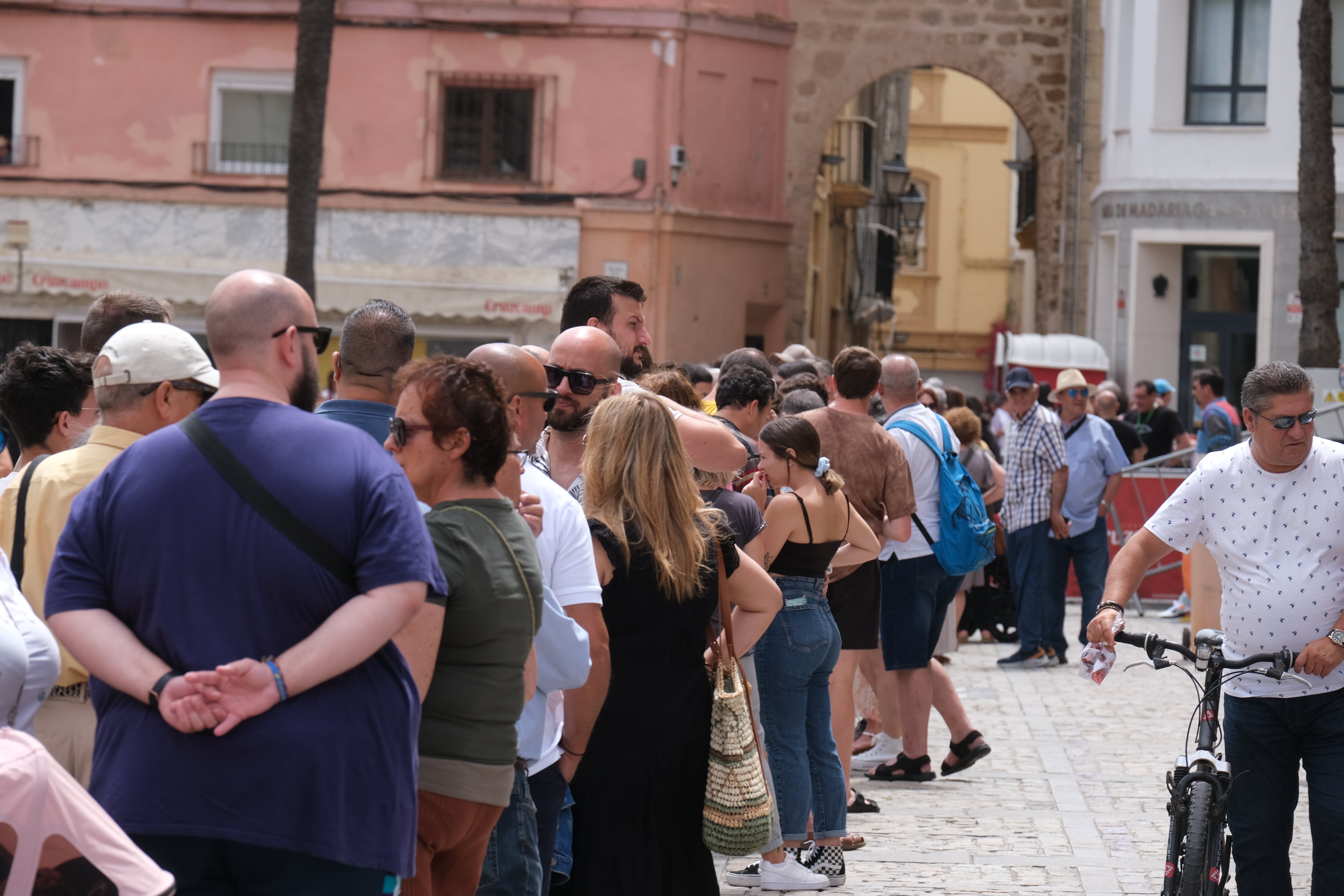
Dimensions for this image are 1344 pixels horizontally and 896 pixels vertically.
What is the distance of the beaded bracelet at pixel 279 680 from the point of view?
3.14 meters

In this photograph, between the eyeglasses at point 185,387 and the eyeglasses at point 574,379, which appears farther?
the eyeglasses at point 574,379

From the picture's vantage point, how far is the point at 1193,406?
977 inches

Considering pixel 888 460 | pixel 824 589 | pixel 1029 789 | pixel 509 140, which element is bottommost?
pixel 1029 789

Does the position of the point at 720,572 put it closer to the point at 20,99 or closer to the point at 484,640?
the point at 484,640

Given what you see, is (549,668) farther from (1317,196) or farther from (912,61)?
(912,61)

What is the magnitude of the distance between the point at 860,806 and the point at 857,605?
3.18ft

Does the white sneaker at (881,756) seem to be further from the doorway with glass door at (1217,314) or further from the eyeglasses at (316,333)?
the doorway with glass door at (1217,314)

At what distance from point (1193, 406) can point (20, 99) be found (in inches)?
691

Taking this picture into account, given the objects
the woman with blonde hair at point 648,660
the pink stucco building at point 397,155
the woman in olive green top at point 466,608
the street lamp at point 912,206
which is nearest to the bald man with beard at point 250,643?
the woman in olive green top at point 466,608

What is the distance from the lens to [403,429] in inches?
148

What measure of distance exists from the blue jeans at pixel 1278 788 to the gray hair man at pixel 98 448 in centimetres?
337

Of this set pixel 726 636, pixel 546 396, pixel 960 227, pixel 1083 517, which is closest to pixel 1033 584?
pixel 1083 517

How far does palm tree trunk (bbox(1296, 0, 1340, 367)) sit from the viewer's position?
16719mm

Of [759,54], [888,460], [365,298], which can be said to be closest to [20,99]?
[365,298]
